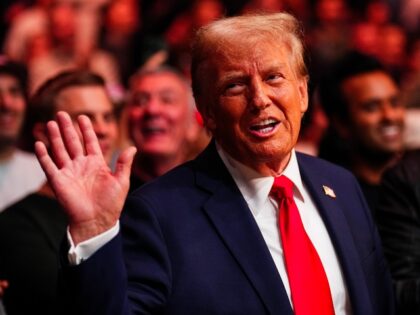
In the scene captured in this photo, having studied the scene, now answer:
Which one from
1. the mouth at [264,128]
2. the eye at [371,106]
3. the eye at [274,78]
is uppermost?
the eye at [274,78]

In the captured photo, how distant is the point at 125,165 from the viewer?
2043mm

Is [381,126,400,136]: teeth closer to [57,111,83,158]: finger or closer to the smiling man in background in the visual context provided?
the smiling man in background

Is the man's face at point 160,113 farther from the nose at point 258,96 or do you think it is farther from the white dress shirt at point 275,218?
the nose at point 258,96

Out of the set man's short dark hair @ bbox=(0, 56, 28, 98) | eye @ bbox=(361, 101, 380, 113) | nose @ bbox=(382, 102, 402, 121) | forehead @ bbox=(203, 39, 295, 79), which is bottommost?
nose @ bbox=(382, 102, 402, 121)

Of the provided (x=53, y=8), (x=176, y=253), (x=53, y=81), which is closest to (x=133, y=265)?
(x=176, y=253)

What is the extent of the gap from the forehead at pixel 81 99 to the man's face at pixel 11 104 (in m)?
1.21

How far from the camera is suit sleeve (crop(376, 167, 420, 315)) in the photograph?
269 centimetres

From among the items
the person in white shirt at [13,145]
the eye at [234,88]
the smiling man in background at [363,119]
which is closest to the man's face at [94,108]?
the person in white shirt at [13,145]

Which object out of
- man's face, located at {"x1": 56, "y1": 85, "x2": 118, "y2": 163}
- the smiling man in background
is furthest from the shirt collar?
the smiling man in background

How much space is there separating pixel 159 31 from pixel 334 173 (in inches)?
223

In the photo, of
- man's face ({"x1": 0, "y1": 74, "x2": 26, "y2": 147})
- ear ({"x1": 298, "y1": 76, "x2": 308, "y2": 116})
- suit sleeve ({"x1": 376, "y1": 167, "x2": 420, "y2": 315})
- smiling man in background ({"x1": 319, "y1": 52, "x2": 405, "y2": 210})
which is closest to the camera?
ear ({"x1": 298, "y1": 76, "x2": 308, "y2": 116})

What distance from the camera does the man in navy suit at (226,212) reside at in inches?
79.2

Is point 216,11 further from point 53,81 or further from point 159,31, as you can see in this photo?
point 53,81

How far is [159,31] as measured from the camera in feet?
26.6
